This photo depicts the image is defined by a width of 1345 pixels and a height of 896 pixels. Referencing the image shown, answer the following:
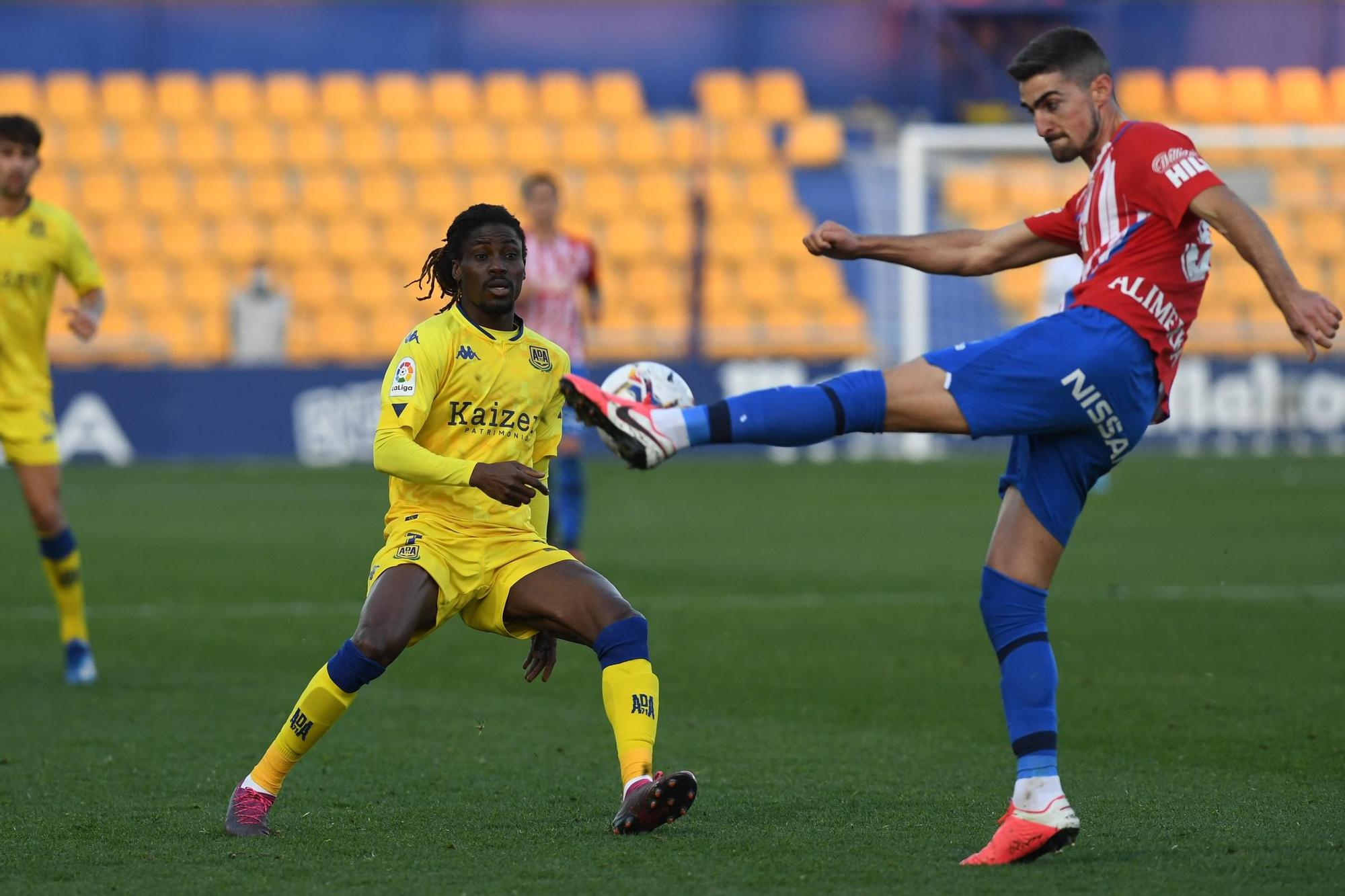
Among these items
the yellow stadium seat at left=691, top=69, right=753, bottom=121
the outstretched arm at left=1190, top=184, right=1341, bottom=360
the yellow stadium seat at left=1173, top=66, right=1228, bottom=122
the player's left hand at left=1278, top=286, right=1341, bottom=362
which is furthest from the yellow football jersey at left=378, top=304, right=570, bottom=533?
the yellow stadium seat at left=1173, top=66, right=1228, bottom=122

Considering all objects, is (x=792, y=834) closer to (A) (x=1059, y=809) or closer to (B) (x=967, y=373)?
(A) (x=1059, y=809)

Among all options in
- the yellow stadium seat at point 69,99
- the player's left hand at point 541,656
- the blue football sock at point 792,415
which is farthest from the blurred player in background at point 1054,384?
the yellow stadium seat at point 69,99

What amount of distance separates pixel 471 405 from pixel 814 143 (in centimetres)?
1990

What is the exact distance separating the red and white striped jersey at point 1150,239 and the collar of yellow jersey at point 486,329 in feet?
5.10

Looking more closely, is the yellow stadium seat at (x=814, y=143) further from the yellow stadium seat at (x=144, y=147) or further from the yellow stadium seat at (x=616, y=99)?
the yellow stadium seat at (x=144, y=147)

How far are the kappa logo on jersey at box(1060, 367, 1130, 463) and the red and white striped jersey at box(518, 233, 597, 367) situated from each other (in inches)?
292

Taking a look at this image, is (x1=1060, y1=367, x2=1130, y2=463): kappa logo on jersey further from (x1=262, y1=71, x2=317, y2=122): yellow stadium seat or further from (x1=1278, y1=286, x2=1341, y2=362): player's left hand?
(x1=262, y1=71, x2=317, y2=122): yellow stadium seat

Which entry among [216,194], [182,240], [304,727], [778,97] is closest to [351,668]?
[304,727]

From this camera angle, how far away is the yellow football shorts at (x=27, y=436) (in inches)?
308

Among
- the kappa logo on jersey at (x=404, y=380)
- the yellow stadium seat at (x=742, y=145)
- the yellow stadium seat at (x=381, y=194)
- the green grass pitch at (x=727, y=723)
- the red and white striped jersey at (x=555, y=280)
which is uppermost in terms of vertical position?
the yellow stadium seat at (x=742, y=145)

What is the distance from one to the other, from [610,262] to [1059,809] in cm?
1909

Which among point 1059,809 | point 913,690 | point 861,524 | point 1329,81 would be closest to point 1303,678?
point 913,690

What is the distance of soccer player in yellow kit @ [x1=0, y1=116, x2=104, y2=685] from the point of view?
782cm

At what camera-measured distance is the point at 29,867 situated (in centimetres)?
448
